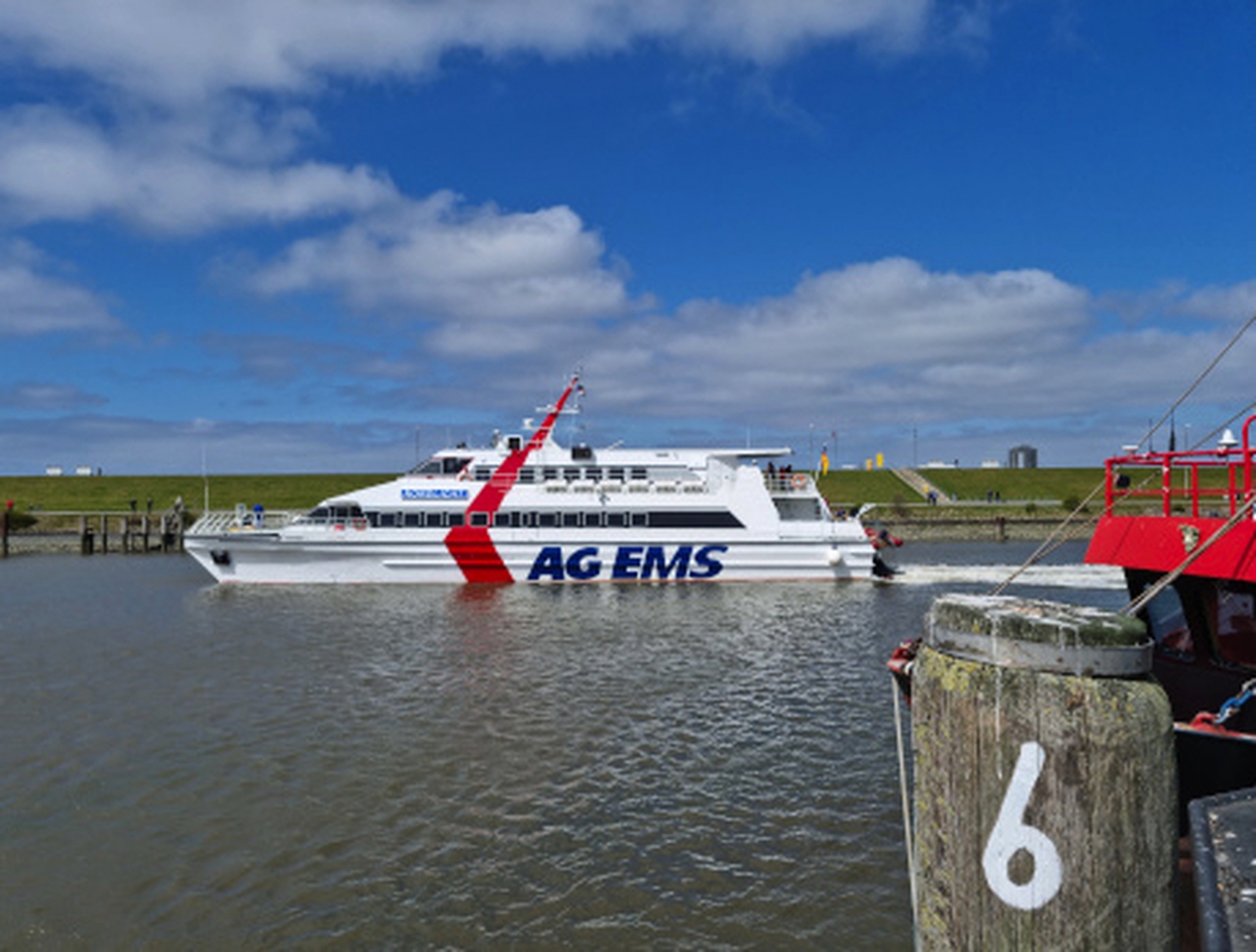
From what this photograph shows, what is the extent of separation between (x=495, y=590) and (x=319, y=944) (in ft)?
67.9

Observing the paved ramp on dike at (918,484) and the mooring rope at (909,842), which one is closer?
the mooring rope at (909,842)

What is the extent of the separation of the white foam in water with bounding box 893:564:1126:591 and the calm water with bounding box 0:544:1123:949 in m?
11.4

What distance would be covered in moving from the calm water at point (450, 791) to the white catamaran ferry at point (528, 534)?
9.46 m

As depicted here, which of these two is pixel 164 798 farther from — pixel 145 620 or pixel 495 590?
pixel 495 590

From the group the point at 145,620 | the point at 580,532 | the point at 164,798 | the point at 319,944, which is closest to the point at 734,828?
the point at 319,944

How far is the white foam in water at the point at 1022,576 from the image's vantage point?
26.1 metres

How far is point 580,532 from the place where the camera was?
28156 millimetres

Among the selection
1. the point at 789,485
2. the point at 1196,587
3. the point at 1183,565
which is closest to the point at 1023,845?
the point at 1183,565

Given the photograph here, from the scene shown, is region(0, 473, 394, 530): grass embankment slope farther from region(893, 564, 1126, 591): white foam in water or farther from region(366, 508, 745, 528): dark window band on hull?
region(893, 564, 1126, 591): white foam in water

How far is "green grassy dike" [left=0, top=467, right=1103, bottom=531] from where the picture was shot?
201 ft

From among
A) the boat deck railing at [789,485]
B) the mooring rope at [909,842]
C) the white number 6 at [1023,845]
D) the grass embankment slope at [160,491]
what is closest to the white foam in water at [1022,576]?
the boat deck railing at [789,485]

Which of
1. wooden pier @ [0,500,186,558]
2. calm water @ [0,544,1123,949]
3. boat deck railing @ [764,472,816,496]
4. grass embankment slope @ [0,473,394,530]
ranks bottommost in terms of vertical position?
calm water @ [0,544,1123,949]

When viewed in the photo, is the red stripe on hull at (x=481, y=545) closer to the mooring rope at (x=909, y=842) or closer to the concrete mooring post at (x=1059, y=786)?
the mooring rope at (x=909, y=842)

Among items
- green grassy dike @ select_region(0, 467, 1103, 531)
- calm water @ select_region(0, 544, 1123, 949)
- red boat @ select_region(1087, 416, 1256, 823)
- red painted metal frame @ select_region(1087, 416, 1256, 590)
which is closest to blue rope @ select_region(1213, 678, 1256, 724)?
red boat @ select_region(1087, 416, 1256, 823)
